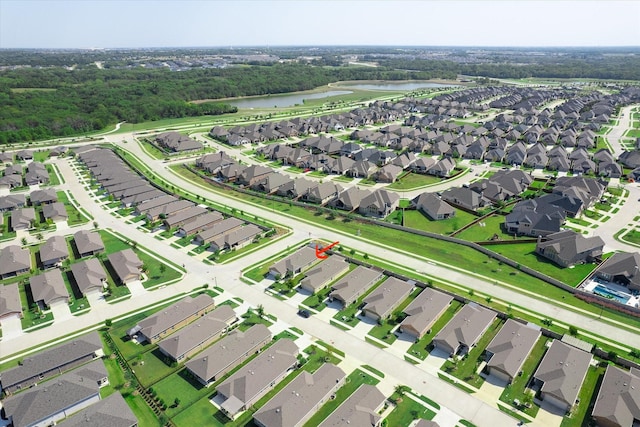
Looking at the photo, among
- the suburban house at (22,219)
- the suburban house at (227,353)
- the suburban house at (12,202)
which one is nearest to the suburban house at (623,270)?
the suburban house at (227,353)

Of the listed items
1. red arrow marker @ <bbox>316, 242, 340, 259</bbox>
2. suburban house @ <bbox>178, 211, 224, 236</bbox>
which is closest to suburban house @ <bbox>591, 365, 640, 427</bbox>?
red arrow marker @ <bbox>316, 242, 340, 259</bbox>

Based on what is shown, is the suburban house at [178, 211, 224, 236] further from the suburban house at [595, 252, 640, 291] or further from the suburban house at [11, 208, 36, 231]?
the suburban house at [595, 252, 640, 291]

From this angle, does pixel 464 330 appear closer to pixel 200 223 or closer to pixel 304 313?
pixel 304 313

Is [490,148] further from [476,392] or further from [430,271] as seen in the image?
[476,392]

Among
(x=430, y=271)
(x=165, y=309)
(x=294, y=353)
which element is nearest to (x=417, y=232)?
(x=430, y=271)

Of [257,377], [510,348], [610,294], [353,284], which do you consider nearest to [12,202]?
[257,377]

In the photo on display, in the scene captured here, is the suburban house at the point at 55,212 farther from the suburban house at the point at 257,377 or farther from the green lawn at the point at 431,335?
the green lawn at the point at 431,335
